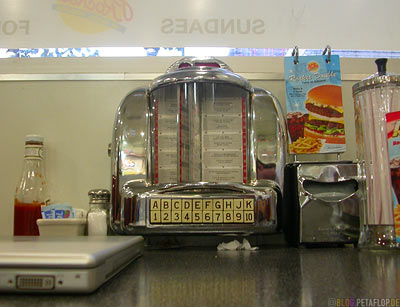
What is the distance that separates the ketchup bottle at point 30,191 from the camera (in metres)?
0.96

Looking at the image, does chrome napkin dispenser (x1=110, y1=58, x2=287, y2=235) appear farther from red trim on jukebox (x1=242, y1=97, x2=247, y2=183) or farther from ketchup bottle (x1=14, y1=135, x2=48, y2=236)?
ketchup bottle (x1=14, y1=135, x2=48, y2=236)

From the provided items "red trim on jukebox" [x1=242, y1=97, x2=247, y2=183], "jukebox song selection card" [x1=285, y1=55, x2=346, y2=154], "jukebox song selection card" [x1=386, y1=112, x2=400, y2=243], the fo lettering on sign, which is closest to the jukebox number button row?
"red trim on jukebox" [x1=242, y1=97, x2=247, y2=183]

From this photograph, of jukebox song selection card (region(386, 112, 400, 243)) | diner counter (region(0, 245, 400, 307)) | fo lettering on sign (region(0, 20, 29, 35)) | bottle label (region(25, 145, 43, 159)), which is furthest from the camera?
fo lettering on sign (region(0, 20, 29, 35))

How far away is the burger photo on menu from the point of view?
1.04 meters

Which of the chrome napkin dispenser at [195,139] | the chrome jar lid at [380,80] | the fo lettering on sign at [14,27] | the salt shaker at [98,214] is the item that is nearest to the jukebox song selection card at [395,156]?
the chrome jar lid at [380,80]

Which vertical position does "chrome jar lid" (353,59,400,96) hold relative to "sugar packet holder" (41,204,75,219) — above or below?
above

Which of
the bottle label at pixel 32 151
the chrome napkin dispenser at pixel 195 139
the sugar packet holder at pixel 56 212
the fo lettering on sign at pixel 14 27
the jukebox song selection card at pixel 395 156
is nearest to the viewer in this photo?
the jukebox song selection card at pixel 395 156

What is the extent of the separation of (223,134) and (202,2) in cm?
55

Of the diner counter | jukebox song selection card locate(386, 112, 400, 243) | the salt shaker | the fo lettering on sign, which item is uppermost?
the fo lettering on sign

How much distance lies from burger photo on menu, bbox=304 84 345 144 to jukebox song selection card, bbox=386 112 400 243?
1.04 feet

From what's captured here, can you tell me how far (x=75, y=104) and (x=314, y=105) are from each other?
719 mm

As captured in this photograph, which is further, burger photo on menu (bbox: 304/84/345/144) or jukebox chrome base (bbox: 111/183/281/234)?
burger photo on menu (bbox: 304/84/345/144)

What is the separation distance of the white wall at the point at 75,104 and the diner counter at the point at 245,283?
552 mm

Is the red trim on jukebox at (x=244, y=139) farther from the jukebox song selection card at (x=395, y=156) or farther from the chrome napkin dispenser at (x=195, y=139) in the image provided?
the jukebox song selection card at (x=395, y=156)
